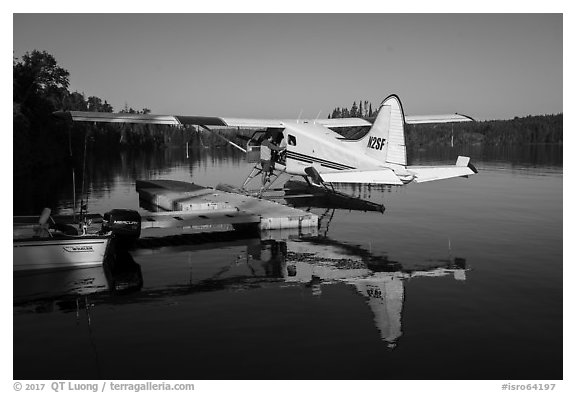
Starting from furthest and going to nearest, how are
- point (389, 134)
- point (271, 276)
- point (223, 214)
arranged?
point (389, 134), point (223, 214), point (271, 276)

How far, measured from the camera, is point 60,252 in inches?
426

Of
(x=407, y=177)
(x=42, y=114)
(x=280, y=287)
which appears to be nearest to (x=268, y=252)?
(x=280, y=287)

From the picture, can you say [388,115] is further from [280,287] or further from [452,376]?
[452,376]

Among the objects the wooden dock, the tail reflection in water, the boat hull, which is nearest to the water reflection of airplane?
the tail reflection in water

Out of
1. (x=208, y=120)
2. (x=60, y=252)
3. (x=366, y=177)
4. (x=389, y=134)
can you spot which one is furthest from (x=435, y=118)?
(x=60, y=252)

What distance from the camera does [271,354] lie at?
6.68 m

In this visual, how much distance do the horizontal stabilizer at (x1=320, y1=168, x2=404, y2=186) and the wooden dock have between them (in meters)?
1.65

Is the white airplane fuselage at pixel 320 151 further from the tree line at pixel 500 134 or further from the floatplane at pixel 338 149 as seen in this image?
the tree line at pixel 500 134

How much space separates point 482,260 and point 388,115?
6.87 metres

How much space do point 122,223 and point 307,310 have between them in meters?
6.19

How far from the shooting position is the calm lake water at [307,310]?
642 cm

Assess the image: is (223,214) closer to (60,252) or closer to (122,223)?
(122,223)

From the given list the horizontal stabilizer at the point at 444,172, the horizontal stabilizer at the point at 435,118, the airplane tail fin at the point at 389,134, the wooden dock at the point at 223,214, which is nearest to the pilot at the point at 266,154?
the wooden dock at the point at 223,214

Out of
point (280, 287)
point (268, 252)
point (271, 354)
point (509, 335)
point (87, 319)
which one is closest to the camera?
point (271, 354)
